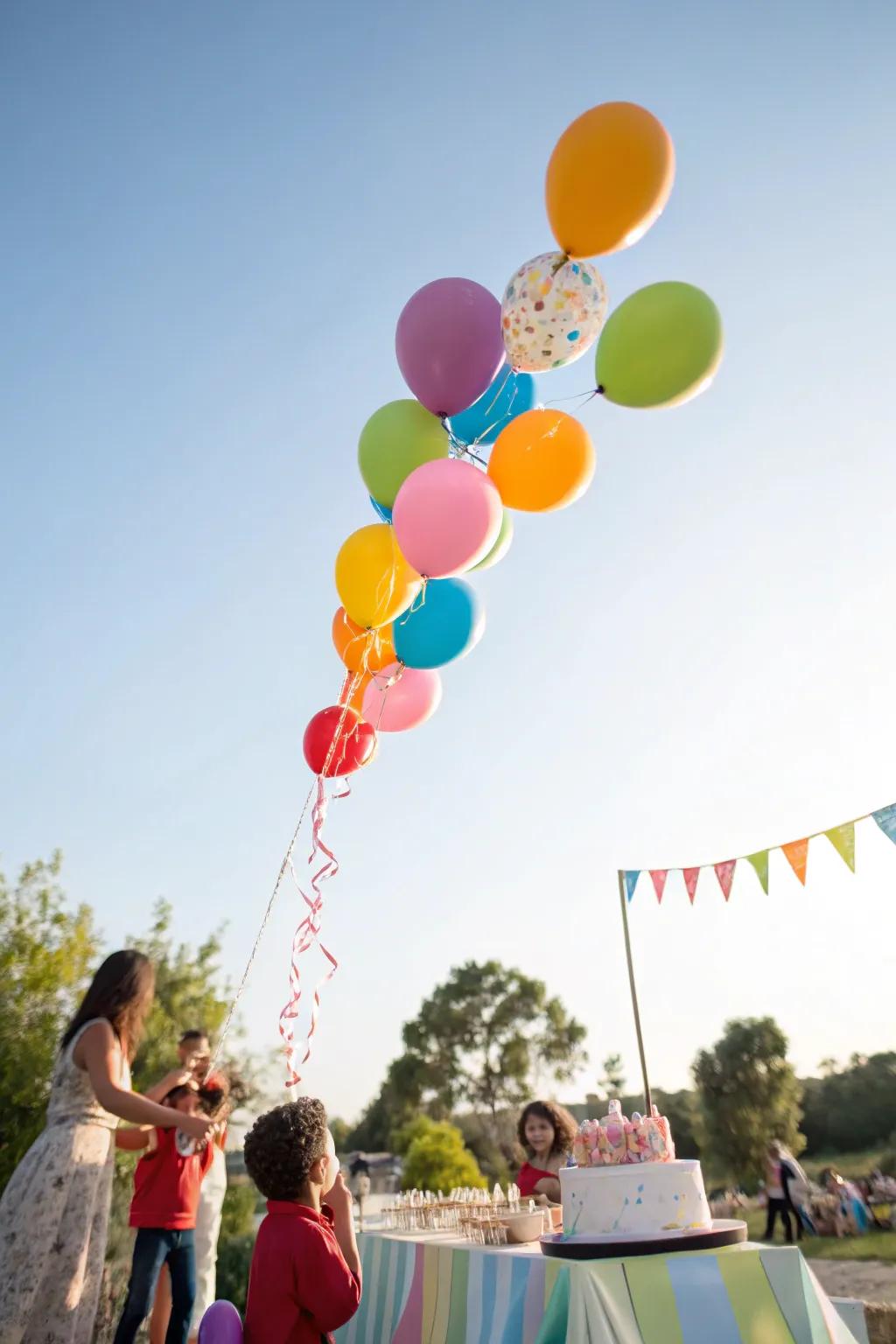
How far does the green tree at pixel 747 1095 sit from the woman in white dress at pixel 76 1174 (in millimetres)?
17865

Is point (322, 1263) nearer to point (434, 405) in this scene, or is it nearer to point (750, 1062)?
point (434, 405)

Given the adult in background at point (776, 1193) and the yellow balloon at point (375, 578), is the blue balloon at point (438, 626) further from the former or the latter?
the adult in background at point (776, 1193)

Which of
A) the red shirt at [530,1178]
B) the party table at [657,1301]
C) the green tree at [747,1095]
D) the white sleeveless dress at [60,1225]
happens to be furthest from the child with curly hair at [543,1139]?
the green tree at [747,1095]

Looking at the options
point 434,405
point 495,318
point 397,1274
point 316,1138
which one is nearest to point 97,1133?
point 316,1138

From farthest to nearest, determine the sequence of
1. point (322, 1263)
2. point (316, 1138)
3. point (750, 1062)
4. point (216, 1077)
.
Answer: point (750, 1062) < point (216, 1077) < point (316, 1138) < point (322, 1263)

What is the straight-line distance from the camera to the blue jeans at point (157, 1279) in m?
2.81

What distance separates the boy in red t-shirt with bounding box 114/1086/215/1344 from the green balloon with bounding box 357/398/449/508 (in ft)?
8.45

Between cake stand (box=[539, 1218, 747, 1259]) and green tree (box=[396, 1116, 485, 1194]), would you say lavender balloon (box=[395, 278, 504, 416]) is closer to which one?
cake stand (box=[539, 1218, 747, 1259])

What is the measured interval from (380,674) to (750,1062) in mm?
17811

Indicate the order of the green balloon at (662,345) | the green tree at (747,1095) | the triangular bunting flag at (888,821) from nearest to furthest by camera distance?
the green balloon at (662,345) < the triangular bunting flag at (888,821) < the green tree at (747,1095)

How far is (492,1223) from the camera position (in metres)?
2.40

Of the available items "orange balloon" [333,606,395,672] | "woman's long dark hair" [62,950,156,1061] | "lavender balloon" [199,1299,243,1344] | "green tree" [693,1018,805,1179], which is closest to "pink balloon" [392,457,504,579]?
"orange balloon" [333,606,395,672]

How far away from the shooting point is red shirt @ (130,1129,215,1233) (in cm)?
300

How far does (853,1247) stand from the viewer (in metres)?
10.4
